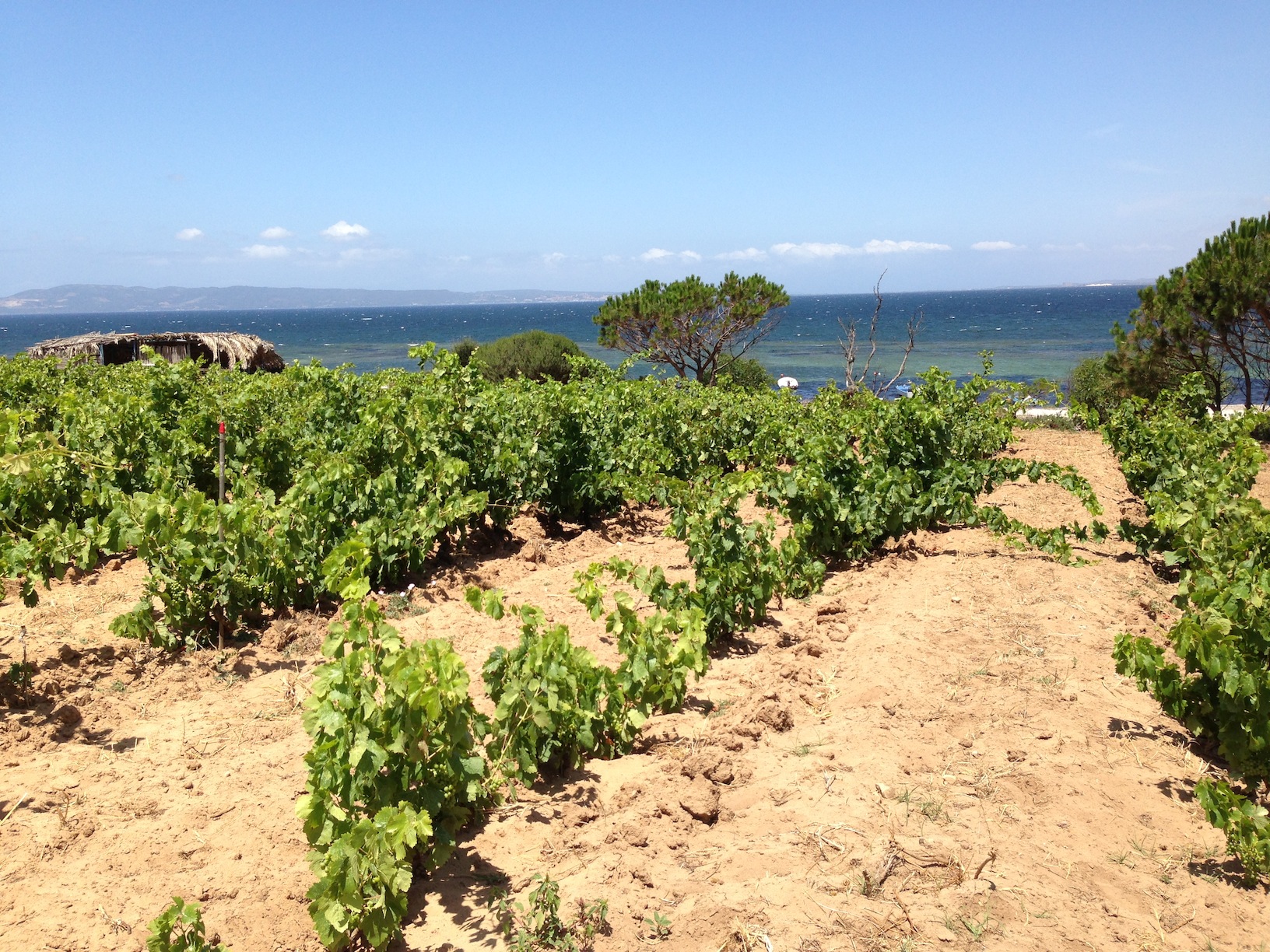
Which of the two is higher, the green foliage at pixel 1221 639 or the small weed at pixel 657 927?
the green foliage at pixel 1221 639

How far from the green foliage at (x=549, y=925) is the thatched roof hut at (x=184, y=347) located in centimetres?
1965

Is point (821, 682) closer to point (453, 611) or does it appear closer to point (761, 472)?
point (761, 472)

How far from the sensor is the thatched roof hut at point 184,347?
2044 cm

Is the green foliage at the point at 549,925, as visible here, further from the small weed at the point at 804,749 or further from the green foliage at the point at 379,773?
the small weed at the point at 804,749

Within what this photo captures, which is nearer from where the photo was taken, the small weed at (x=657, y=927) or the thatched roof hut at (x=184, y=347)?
the small weed at (x=657, y=927)

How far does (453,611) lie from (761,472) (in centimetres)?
229

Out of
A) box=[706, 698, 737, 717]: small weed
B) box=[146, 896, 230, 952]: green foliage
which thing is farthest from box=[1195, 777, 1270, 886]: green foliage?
box=[146, 896, 230, 952]: green foliage

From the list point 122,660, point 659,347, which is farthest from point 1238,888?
point 659,347

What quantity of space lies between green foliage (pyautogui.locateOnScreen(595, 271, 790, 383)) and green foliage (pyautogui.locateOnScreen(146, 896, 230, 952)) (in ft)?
62.5

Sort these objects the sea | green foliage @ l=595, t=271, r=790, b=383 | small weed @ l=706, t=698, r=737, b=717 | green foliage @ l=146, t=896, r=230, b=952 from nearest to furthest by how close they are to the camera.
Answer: green foliage @ l=146, t=896, r=230, b=952 → small weed @ l=706, t=698, r=737, b=717 → green foliage @ l=595, t=271, r=790, b=383 → the sea

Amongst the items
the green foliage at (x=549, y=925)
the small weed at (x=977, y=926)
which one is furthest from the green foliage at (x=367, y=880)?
the small weed at (x=977, y=926)

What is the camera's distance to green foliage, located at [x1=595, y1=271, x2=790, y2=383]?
71.0ft

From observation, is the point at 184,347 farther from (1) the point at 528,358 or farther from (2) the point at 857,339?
(2) the point at 857,339

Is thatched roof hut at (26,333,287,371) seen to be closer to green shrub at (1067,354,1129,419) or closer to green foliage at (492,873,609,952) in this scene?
green shrub at (1067,354,1129,419)
